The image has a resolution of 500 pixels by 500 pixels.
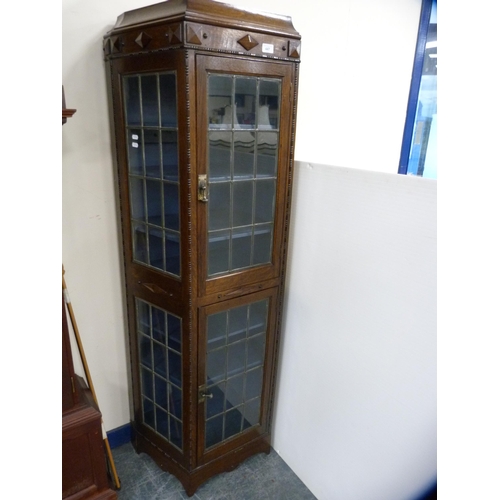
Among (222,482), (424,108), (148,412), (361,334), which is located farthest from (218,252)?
(424,108)

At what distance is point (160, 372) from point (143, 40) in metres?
1.31

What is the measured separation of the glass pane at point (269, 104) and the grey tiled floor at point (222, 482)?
5.30 feet

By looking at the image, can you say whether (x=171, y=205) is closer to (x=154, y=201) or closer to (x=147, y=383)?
(x=154, y=201)

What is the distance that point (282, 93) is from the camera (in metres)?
1.38

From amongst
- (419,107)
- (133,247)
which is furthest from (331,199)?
(419,107)

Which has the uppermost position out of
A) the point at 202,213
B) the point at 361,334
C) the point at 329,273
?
the point at 202,213

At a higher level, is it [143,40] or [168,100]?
[143,40]

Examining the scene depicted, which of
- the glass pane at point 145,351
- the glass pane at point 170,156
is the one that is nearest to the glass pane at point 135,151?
the glass pane at point 170,156

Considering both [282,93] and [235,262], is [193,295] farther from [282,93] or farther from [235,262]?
[282,93]

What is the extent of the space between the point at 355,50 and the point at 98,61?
1340mm

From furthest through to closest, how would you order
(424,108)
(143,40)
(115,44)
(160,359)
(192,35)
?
(424,108) < (160,359) < (115,44) < (143,40) < (192,35)

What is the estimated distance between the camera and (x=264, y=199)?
1512 millimetres

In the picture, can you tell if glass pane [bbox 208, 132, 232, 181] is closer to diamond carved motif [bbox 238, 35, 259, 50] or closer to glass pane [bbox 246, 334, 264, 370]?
diamond carved motif [bbox 238, 35, 259, 50]

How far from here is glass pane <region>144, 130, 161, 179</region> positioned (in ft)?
4.51
